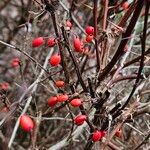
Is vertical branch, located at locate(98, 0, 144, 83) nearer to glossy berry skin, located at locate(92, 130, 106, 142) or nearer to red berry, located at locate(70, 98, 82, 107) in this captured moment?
red berry, located at locate(70, 98, 82, 107)

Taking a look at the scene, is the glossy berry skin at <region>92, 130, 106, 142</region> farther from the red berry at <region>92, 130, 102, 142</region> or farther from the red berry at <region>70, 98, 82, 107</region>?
the red berry at <region>70, 98, 82, 107</region>

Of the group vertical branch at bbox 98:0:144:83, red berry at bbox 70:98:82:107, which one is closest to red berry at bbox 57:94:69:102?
red berry at bbox 70:98:82:107

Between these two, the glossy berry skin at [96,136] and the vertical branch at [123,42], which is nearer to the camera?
the vertical branch at [123,42]

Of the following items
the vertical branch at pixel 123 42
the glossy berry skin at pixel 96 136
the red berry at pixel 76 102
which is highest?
the vertical branch at pixel 123 42

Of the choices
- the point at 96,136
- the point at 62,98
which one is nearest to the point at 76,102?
the point at 62,98

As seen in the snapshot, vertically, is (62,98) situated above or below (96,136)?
above

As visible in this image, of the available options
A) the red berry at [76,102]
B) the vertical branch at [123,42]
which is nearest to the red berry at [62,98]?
the red berry at [76,102]

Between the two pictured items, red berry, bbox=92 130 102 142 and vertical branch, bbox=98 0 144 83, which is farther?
red berry, bbox=92 130 102 142

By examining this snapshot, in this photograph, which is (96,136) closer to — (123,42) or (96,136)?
(96,136)

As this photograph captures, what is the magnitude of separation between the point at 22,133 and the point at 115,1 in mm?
2614

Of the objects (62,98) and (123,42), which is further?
(62,98)

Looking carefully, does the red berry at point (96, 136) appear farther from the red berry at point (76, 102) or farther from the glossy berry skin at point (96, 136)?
the red berry at point (76, 102)

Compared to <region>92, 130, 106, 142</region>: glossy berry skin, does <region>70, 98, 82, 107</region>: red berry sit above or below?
above

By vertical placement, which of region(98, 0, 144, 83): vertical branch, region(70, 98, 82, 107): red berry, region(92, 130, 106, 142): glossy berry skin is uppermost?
region(98, 0, 144, 83): vertical branch
